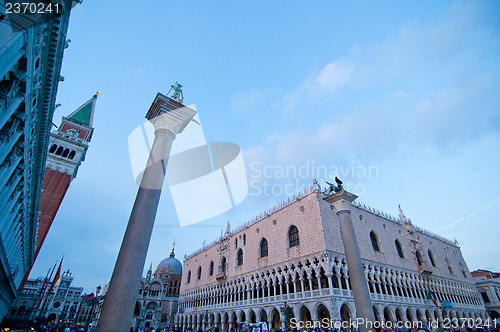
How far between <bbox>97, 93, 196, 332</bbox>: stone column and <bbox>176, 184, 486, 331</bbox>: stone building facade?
15872 millimetres

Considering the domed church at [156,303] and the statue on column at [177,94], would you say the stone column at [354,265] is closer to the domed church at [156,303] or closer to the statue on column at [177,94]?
the statue on column at [177,94]

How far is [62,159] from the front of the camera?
3512cm

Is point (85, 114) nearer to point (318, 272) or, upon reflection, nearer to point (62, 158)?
point (62, 158)

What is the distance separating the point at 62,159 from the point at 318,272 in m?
37.0

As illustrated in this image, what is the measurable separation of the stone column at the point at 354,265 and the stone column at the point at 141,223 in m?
7.28

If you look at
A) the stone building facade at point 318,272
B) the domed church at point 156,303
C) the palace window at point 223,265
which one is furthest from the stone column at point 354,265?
the domed church at point 156,303

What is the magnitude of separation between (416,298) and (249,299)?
59.5 ft

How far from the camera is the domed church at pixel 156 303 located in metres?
50.2

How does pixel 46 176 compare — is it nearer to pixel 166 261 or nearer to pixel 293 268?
pixel 293 268

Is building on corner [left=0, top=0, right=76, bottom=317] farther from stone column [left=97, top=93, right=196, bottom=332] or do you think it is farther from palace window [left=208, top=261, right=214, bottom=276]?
palace window [left=208, top=261, right=214, bottom=276]

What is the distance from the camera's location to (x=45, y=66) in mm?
7438

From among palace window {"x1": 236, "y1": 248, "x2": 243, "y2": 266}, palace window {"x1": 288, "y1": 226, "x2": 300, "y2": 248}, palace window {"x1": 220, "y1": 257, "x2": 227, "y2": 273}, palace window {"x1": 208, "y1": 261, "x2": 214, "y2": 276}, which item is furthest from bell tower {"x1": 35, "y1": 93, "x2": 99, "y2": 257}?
palace window {"x1": 288, "y1": 226, "x2": 300, "y2": 248}

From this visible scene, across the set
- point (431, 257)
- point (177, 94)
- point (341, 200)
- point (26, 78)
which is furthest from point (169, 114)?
point (431, 257)

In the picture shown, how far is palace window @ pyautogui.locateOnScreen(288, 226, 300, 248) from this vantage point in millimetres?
24928
